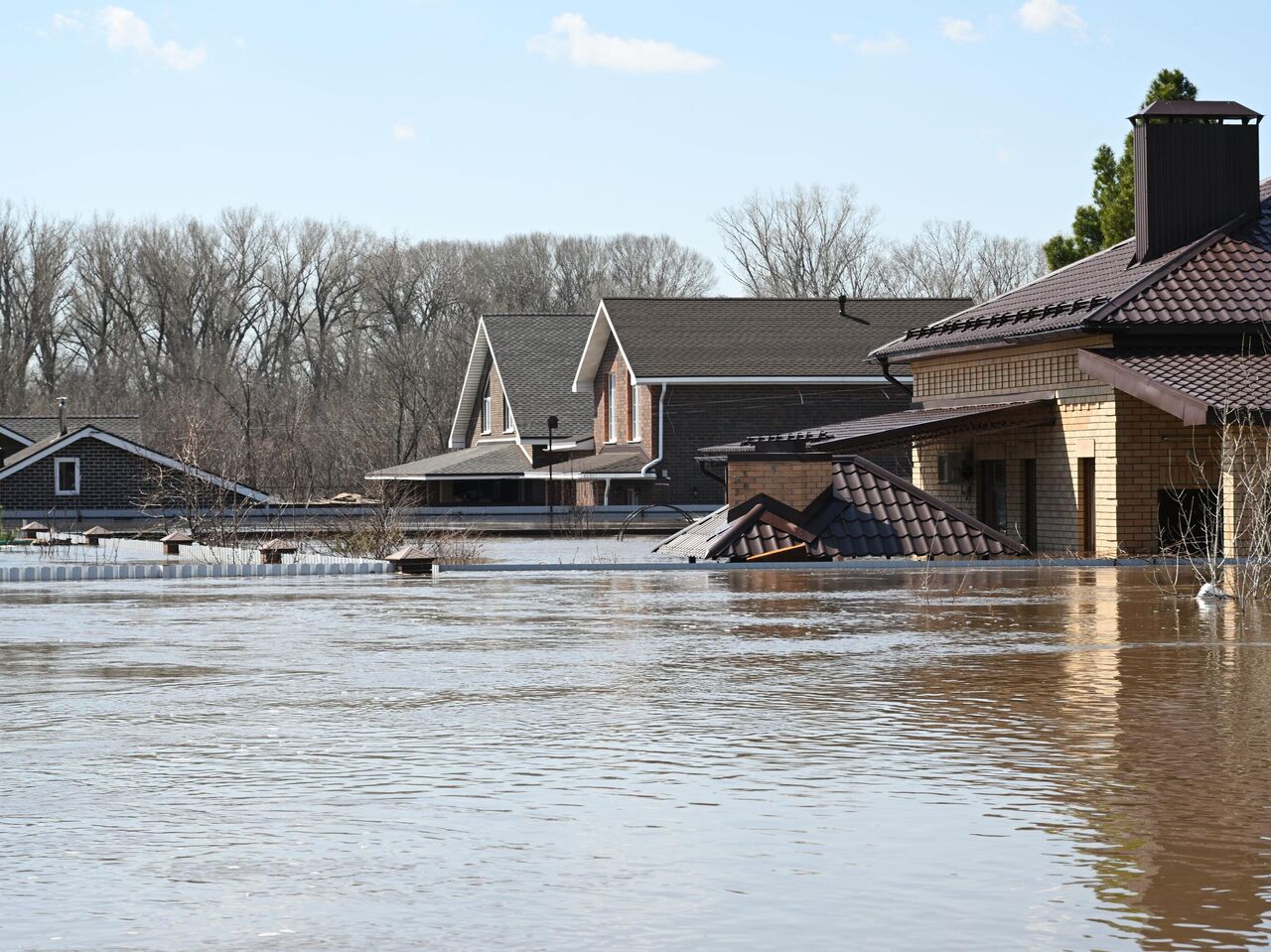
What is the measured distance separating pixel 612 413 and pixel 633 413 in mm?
2306

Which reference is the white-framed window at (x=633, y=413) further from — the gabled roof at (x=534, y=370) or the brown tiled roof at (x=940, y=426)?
the brown tiled roof at (x=940, y=426)

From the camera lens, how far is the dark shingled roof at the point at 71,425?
64.1 m

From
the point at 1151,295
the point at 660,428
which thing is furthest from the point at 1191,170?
the point at 660,428

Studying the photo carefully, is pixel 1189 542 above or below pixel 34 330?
below

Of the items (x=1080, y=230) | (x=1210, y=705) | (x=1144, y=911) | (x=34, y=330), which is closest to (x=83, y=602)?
(x=1210, y=705)

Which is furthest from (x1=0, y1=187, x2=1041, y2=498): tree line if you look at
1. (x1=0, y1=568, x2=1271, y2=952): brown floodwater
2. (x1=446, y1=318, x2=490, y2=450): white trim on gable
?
(x1=0, y1=568, x2=1271, y2=952): brown floodwater

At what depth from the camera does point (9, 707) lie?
1255 cm

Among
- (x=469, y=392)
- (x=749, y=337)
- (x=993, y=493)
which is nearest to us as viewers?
(x=993, y=493)

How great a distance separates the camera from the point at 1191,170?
33.9 metres

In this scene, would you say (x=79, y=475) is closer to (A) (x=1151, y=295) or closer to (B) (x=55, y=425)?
(B) (x=55, y=425)

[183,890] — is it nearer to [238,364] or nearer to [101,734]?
[101,734]

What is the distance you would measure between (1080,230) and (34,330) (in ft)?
181

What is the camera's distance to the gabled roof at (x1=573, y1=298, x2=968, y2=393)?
53906 mm

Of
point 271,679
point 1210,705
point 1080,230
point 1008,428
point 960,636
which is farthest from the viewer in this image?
point 1080,230
